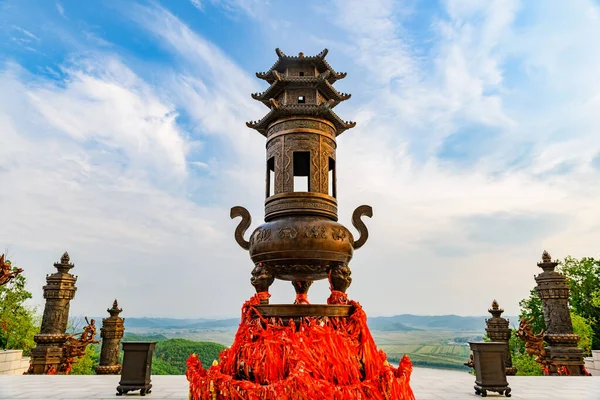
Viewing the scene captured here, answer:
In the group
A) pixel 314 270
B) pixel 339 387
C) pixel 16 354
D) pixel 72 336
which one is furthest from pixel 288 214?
pixel 16 354

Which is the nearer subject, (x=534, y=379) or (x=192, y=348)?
(x=534, y=379)

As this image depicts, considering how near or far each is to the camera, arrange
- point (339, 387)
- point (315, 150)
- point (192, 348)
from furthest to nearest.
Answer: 1. point (192, 348)
2. point (315, 150)
3. point (339, 387)

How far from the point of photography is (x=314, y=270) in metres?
3.47

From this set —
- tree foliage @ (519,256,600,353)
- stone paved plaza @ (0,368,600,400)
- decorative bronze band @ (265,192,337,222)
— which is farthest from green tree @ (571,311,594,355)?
decorative bronze band @ (265,192,337,222)

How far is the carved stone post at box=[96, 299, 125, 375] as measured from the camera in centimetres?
751

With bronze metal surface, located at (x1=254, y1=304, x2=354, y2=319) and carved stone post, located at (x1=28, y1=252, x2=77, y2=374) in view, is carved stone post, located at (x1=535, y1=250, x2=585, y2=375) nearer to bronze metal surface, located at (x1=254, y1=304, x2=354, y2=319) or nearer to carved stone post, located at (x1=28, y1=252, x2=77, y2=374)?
bronze metal surface, located at (x1=254, y1=304, x2=354, y2=319)

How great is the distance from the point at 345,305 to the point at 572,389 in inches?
160

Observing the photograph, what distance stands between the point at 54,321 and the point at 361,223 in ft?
24.8

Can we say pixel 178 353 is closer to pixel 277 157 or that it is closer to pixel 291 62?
pixel 277 157

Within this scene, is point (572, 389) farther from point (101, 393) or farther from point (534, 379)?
point (101, 393)

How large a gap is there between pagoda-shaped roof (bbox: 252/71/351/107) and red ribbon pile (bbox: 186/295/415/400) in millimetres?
2575

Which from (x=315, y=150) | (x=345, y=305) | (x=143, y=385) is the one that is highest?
(x=315, y=150)

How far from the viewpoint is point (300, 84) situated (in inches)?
171

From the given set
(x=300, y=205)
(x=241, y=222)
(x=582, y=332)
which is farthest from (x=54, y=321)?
(x=582, y=332)
